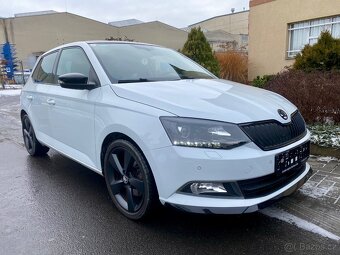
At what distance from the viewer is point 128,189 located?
121 inches

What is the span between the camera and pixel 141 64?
3668 millimetres

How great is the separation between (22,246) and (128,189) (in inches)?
39.6

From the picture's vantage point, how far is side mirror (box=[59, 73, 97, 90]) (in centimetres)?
321

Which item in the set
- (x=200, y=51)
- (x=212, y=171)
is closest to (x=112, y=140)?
(x=212, y=171)

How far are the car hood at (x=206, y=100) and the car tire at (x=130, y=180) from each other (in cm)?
47

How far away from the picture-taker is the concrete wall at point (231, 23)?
5169cm

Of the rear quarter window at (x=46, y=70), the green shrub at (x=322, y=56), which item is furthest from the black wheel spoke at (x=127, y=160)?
the green shrub at (x=322, y=56)

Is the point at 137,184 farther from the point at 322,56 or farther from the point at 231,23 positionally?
the point at 231,23

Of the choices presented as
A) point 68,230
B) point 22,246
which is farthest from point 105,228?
point 22,246

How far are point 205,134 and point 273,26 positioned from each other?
14.5m

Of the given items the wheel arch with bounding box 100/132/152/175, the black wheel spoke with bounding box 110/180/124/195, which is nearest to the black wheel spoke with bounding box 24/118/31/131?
the wheel arch with bounding box 100/132/152/175

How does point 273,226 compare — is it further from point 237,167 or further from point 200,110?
point 200,110

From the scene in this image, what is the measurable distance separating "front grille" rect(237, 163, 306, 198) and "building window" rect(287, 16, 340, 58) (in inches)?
472

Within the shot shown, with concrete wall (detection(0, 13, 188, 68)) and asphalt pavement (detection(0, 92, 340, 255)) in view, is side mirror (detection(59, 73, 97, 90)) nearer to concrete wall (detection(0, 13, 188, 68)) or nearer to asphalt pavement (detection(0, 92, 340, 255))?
asphalt pavement (detection(0, 92, 340, 255))
